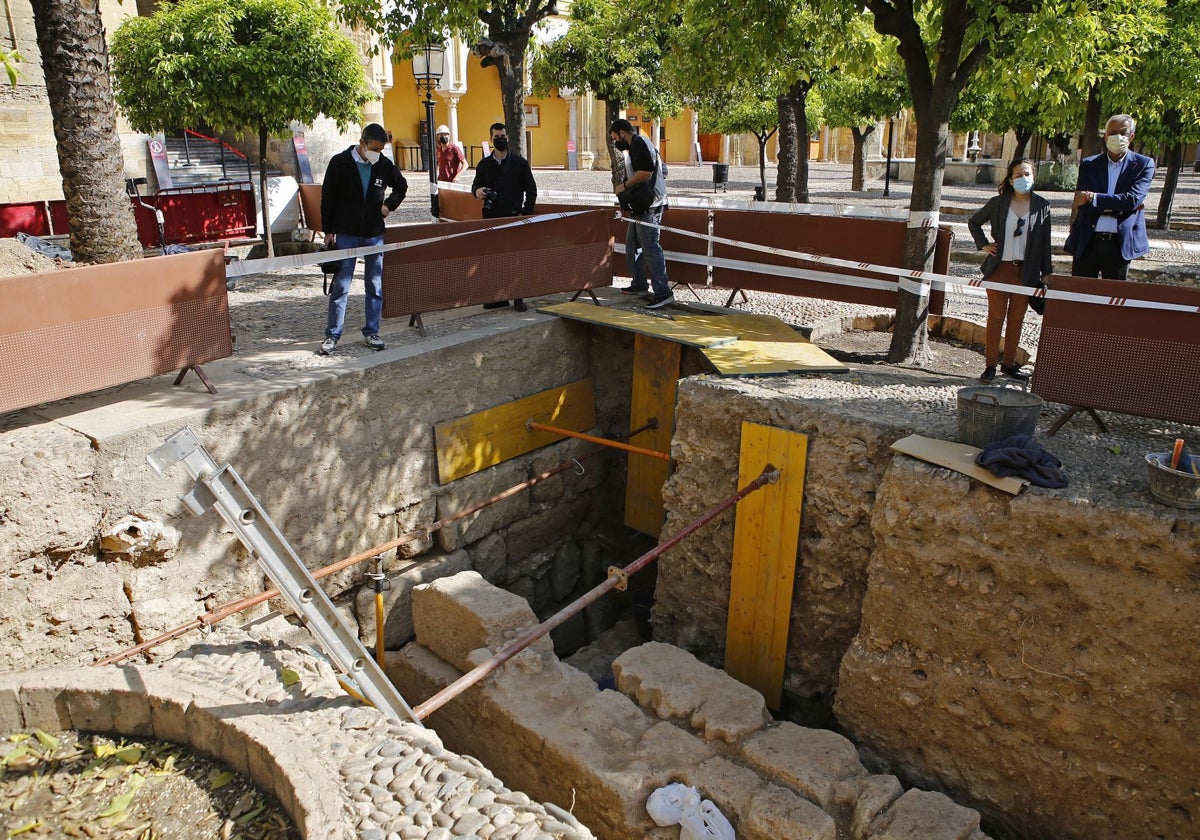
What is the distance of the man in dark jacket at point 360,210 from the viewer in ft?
22.8

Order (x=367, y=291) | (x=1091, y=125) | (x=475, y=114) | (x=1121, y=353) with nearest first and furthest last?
(x=1121, y=353) < (x=367, y=291) < (x=1091, y=125) < (x=475, y=114)

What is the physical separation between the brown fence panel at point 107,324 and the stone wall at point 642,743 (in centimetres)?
231

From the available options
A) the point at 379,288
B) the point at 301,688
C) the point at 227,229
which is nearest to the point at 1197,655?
the point at 301,688

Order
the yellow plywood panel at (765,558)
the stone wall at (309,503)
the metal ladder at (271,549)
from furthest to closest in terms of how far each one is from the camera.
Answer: the yellow plywood panel at (765,558) < the stone wall at (309,503) < the metal ladder at (271,549)

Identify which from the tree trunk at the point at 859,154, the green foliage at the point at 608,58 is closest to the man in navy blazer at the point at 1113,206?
the green foliage at the point at 608,58

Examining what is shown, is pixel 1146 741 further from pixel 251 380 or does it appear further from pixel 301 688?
pixel 251 380

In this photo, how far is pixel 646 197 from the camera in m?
8.43

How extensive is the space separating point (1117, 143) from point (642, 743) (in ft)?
17.3

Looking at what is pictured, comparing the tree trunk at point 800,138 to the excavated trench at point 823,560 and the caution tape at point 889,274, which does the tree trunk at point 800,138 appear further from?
the excavated trench at point 823,560

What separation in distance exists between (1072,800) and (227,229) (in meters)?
12.9

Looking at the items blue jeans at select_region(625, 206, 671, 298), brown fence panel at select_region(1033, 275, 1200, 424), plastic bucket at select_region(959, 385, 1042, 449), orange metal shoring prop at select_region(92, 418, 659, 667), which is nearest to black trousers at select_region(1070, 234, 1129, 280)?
brown fence panel at select_region(1033, 275, 1200, 424)

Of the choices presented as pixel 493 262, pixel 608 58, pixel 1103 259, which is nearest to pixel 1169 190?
pixel 608 58

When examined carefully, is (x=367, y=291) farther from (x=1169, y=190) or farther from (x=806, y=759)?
(x=1169, y=190)

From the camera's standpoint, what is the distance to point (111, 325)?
18.5 feet
